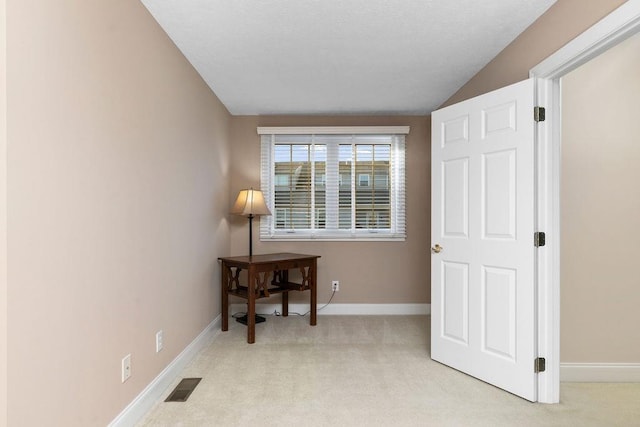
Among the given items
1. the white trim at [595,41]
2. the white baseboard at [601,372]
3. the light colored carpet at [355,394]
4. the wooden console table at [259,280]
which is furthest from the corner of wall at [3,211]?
the white baseboard at [601,372]

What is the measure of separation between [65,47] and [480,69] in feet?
9.52

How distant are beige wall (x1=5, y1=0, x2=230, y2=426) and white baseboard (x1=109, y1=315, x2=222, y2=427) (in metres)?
0.05

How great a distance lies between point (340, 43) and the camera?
2670 millimetres

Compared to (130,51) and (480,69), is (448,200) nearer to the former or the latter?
(480,69)

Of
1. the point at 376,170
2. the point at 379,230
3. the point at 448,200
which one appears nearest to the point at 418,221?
the point at 379,230

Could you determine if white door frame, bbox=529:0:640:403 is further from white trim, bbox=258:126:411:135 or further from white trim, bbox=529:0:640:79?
white trim, bbox=258:126:411:135

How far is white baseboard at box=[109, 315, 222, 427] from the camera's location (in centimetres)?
196

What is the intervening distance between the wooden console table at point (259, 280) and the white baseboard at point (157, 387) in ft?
1.38

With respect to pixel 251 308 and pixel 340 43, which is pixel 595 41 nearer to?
pixel 340 43

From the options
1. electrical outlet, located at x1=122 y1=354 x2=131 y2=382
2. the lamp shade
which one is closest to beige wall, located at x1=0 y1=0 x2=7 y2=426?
electrical outlet, located at x1=122 y1=354 x2=131 y2=382

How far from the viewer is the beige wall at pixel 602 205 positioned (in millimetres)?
2545

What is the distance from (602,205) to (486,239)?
2.69 feet

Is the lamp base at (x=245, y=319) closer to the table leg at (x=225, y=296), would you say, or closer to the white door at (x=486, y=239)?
the table leg at (x=225, y=296)

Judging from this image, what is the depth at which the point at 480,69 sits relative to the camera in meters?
3.15
